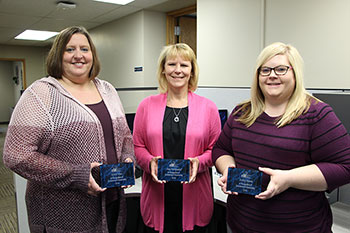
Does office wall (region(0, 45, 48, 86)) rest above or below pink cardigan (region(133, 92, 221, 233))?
above

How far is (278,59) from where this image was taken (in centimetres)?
113

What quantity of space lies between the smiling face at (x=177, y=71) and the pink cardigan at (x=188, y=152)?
0.10 metres

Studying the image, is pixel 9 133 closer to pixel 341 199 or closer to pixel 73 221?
pixel 73 221

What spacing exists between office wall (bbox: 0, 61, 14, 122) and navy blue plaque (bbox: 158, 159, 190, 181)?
1098 centimetres

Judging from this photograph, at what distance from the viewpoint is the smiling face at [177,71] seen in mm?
1522

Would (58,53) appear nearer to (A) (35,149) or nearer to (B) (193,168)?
(A) (35,149)

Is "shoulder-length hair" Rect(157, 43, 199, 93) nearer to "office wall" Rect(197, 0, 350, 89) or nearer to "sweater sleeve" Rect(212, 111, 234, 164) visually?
"sweater sleeve" Rect(212, 111, 234, 164)

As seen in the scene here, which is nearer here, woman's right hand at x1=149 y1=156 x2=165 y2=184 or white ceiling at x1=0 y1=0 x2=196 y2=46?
woman's right hand at x1=149 y1=156 x2=165 y2=184

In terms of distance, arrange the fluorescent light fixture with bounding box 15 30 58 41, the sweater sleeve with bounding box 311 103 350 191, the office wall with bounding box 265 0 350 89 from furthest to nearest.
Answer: the fluorescent light fixture with bounding box 15 30 58 41
the office wall with bounding box 265 0 350 89
the sweater sleeve with bounding box 311 103 350 191

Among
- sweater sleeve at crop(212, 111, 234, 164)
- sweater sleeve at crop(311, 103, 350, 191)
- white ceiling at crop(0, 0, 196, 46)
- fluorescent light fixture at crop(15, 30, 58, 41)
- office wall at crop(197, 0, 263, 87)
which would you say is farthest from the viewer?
fluorescent light fixture at crop(15, 30, 58, 41)

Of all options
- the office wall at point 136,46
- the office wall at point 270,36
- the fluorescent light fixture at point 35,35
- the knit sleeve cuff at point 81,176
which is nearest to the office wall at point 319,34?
the office wall at point 270,36

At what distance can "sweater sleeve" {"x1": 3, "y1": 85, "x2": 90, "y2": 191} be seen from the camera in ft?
3.66

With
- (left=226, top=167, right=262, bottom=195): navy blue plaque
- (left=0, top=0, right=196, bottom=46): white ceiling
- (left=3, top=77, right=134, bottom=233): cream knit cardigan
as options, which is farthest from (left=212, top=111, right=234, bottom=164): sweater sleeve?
(left=0, top=0, right=196, bottom=46): white ceiling

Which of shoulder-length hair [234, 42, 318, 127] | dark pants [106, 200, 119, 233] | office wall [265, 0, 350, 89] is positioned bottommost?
dark pants [106, 200, 119, 233]
